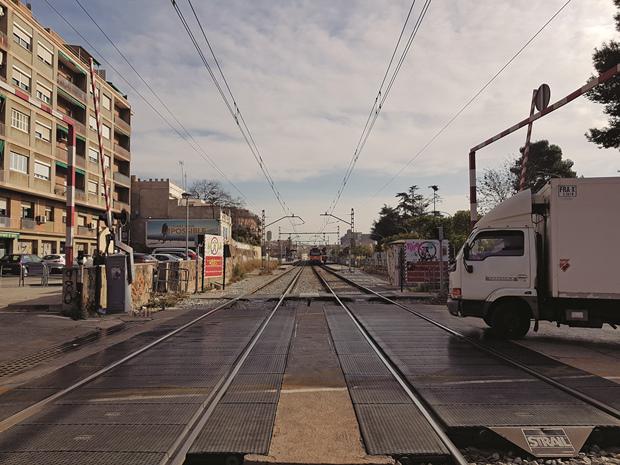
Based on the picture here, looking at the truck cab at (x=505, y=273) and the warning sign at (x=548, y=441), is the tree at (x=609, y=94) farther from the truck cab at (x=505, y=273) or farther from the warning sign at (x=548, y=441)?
the warning sign at (x=548, y=441)

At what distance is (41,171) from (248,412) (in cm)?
4535

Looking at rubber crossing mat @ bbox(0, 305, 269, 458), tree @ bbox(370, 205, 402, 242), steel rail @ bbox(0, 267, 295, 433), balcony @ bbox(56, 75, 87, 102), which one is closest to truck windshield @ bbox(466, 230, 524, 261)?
rubber crossing mat @ bbox(0, 305, 269, 458)

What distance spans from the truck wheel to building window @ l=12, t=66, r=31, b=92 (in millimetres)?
41680

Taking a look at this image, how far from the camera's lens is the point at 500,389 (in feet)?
20.3

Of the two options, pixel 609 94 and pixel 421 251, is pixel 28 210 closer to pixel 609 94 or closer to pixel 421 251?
pixel 421 251

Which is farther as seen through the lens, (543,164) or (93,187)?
(93,187)

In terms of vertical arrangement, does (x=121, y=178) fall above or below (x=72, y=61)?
below

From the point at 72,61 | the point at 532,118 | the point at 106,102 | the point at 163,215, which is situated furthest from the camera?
the point at 163,215

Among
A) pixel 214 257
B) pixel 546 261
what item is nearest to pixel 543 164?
pixel 214 257

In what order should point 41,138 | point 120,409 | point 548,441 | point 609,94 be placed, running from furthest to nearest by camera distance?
point 41,138 → point 609,94 → point 120,409 → point 548,441

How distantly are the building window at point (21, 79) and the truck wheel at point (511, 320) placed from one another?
137 feet

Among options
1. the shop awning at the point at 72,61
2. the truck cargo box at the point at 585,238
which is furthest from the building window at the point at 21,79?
the truck cargo box at the point at 585,238

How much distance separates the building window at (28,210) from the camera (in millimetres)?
42406

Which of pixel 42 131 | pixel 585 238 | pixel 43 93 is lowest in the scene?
pixel 585 238
